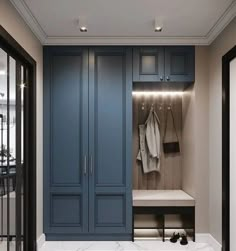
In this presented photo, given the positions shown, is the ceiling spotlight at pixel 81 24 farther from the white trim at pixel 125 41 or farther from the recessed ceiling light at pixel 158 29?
the recessed ceiling light at pixel 158 29

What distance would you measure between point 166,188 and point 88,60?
7.17 ft

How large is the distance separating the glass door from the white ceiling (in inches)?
23.7

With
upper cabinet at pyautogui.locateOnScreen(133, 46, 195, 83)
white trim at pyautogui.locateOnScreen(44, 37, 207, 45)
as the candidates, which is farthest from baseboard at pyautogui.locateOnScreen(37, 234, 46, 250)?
white trim at pyautogui.locateOnScreen(44, 37, 207, 45)

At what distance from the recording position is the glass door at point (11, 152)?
2922 mm

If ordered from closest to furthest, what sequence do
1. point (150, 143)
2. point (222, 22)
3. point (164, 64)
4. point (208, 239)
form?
point (222, 22), point (208, 239), point (164, 64), point (150, 143)

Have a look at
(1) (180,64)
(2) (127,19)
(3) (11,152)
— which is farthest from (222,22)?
(3) (11,152)

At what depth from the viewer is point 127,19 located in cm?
351

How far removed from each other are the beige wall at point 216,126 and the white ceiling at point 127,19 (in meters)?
0.18

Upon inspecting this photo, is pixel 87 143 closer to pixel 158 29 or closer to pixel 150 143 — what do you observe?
pixel 150 143

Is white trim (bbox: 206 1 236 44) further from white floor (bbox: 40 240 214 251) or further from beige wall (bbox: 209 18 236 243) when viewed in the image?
white floor (bbox: 40 240 214 251)

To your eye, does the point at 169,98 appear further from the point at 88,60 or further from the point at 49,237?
the point at 49,237

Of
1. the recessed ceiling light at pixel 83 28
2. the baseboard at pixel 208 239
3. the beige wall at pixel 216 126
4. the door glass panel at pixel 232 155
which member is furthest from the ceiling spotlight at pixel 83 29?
the baseboard at pixel 208 239

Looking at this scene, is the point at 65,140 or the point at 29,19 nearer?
the point at 29,19

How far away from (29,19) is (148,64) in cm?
161
